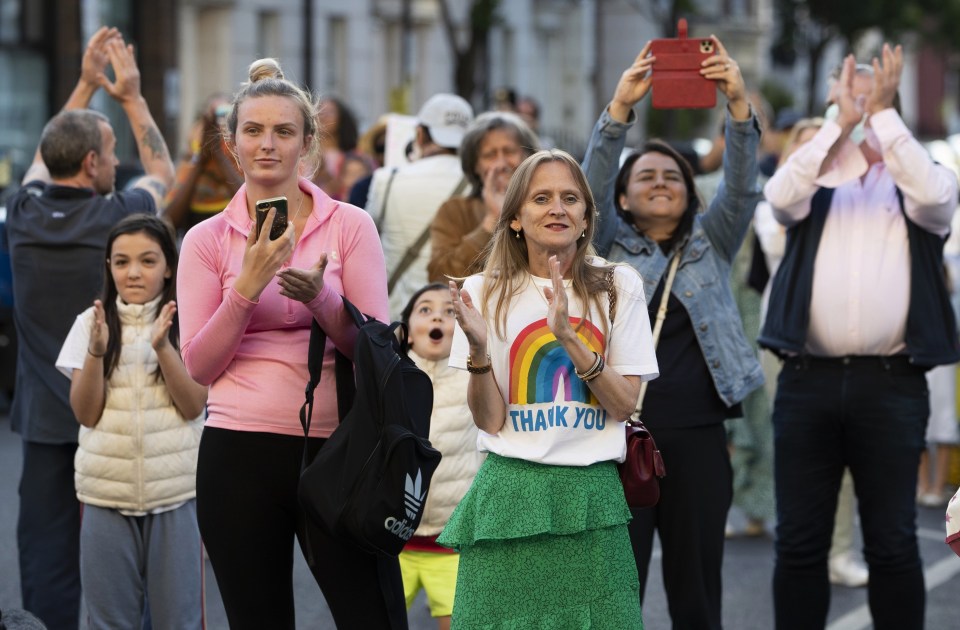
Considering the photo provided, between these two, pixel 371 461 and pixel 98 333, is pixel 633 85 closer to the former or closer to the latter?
pixel 371 461

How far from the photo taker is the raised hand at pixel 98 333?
544cm

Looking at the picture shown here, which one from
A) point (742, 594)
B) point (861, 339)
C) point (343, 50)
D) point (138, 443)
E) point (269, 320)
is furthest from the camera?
point (343, 50)

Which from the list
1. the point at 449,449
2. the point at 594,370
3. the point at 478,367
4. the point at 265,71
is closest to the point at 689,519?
the point at 449,449

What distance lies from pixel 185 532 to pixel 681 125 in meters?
33.5

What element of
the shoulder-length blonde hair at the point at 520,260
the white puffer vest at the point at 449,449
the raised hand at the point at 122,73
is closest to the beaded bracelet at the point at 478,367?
the shoulder-length blonde hair at the point at 520,260

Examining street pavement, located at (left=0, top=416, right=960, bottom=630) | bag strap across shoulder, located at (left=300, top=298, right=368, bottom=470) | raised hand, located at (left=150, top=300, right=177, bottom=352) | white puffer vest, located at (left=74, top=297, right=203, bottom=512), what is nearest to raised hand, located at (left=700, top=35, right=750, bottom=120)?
bag strap across shoulder, located at (left=300, top=298, right=368, bottom=470)

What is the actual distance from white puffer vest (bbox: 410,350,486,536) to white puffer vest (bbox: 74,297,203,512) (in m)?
0.90

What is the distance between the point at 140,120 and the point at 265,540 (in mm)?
2423

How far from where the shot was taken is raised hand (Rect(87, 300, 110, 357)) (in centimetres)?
544

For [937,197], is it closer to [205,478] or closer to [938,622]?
[938,622]

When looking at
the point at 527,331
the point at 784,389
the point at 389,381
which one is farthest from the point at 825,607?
the point at 389,381

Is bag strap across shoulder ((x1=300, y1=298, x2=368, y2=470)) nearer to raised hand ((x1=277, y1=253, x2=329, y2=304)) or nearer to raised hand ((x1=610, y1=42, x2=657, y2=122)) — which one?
raised hand ((x1=277, y1=253, x2=329, y2=304))

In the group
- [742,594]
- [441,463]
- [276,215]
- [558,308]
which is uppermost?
[276,215]

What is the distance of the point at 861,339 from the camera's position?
6023mm
